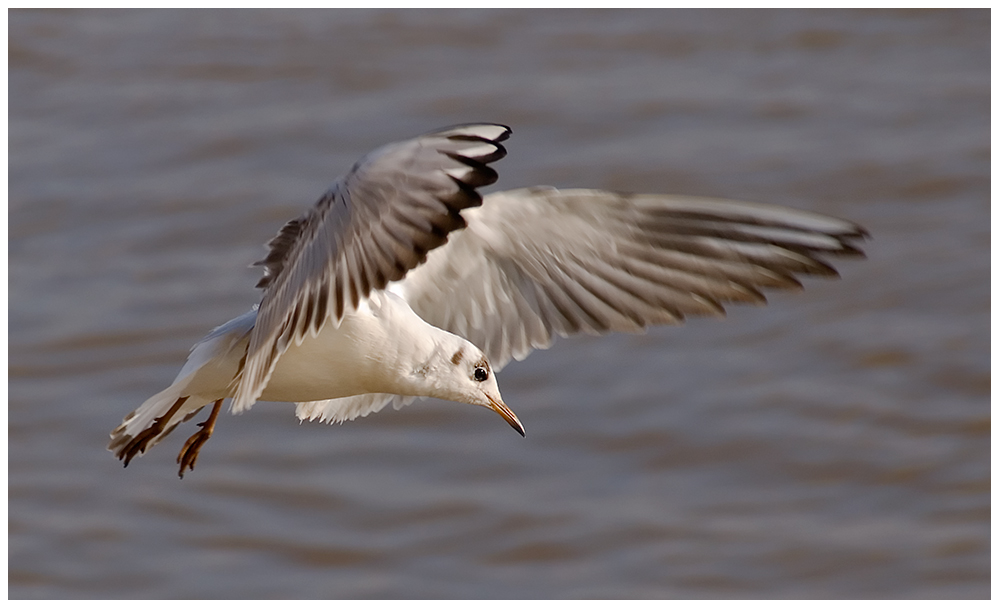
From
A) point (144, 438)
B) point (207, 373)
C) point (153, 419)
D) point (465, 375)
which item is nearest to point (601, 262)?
point (465, 375)

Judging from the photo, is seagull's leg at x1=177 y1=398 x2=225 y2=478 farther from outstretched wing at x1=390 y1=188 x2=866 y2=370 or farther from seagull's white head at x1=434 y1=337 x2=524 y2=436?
seagull's white head at x1=434 y1=337 x2=524 y2=436

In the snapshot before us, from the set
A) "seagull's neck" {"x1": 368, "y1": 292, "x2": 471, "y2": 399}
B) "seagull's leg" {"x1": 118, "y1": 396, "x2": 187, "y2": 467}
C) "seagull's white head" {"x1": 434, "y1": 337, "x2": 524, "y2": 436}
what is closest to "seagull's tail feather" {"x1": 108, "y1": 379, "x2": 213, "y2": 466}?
"seagull's leg" {"x1": 118, "y1": 396, "x2": 187, "y2": 467}

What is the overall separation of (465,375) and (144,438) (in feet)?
3.46

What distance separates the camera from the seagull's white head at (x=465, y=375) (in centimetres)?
352

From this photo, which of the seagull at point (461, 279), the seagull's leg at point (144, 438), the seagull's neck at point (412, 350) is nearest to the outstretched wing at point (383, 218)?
the seagull at point (461, 279)

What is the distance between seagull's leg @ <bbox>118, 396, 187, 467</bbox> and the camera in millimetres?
4082

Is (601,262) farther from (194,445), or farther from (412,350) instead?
(194,445)

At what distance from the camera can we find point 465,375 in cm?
354

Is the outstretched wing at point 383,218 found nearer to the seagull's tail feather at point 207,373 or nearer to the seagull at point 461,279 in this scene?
the seagull at point 461,279

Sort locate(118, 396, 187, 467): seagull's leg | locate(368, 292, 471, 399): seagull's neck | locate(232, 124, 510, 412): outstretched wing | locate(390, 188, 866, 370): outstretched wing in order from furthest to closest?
1. locate(118, 396, 187, 467): seagull's leg
2. locate(390, 188, 866, 370): outstretched wing
3. locate(368, 292, 471, 399): seagull's neck
4. locate(232, 124, 510, 412): outstretched wing

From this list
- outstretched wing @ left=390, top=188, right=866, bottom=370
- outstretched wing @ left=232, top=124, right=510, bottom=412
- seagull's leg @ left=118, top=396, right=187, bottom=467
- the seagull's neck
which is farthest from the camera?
seagull's leg @ left=118, top=396, right=187, bottom=467

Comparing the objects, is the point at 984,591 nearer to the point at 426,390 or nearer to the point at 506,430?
the point at 506,430

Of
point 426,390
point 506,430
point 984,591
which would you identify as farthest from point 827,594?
point 426,390

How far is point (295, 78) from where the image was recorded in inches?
344
